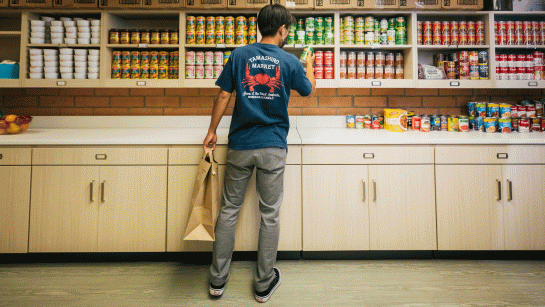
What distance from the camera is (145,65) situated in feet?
8.08

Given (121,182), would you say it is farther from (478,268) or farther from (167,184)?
(478,268)

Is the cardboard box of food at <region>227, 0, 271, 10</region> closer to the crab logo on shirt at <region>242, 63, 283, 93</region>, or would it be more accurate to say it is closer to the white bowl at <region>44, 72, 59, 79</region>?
the crab logo on shirt at <region>242, 63, 283, 93</region>

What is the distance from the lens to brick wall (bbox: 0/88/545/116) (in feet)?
8.89

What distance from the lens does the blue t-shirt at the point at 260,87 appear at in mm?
1511

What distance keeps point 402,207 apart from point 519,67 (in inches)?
62.1

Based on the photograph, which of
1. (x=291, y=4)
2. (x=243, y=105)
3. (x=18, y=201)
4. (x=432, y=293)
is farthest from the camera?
(x=291, y=4)

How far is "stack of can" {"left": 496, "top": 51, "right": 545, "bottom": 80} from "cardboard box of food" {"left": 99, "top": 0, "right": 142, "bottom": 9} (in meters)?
2.83

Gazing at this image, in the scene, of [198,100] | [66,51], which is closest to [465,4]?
[198,100]

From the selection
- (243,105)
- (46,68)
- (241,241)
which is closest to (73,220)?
(241,241)

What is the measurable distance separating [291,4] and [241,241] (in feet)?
5.76

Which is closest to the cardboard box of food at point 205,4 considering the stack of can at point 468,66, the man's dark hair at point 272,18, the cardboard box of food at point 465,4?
the man's dark hair at point 272,18

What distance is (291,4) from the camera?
7.79ft

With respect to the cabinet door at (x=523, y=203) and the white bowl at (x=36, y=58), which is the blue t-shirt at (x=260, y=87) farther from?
the white bowl at (x=36, y=58)

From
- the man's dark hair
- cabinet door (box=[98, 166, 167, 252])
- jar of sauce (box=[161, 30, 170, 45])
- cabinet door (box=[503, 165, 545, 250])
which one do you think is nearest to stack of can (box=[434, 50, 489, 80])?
cabinet door (box=[503, 165, 545, 250])
